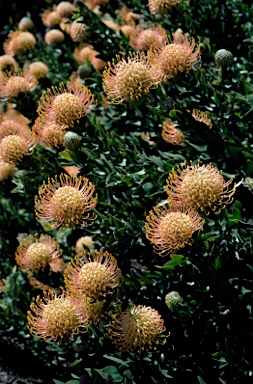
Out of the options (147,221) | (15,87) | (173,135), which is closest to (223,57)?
(173,135)

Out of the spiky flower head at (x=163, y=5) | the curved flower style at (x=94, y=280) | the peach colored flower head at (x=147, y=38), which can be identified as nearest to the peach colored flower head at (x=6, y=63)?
the peach colored flower head at (x=147, y=38)

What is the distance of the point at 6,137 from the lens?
2.94 metres

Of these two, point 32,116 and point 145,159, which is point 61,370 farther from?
point 32,116

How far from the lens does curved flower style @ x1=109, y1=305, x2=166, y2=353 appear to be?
237 centimetres

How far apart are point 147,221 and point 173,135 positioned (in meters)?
0.48

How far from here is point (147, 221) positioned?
9.40ft

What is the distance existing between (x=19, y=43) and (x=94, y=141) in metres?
1.78

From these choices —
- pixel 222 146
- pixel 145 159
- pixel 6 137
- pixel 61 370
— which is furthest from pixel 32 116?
pixel 61 370

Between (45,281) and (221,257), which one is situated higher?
(221,257)

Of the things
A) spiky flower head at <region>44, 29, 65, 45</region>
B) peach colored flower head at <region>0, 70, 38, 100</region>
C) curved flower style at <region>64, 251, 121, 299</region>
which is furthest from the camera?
spiky flower head at <region>44, 29, 65, 45</region>

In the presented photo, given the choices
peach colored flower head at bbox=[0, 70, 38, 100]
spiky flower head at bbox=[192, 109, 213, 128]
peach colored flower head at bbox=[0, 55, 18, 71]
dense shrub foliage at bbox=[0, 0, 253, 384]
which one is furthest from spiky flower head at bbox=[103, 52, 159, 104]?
peach colored flower head at bbox=[0, 55, 18, 71]

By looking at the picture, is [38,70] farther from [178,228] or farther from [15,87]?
[178,228]

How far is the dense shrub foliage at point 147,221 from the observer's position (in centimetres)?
245

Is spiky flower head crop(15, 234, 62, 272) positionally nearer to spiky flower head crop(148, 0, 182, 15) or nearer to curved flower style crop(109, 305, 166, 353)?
curved flower style crop(109, 305, 166, 353)
